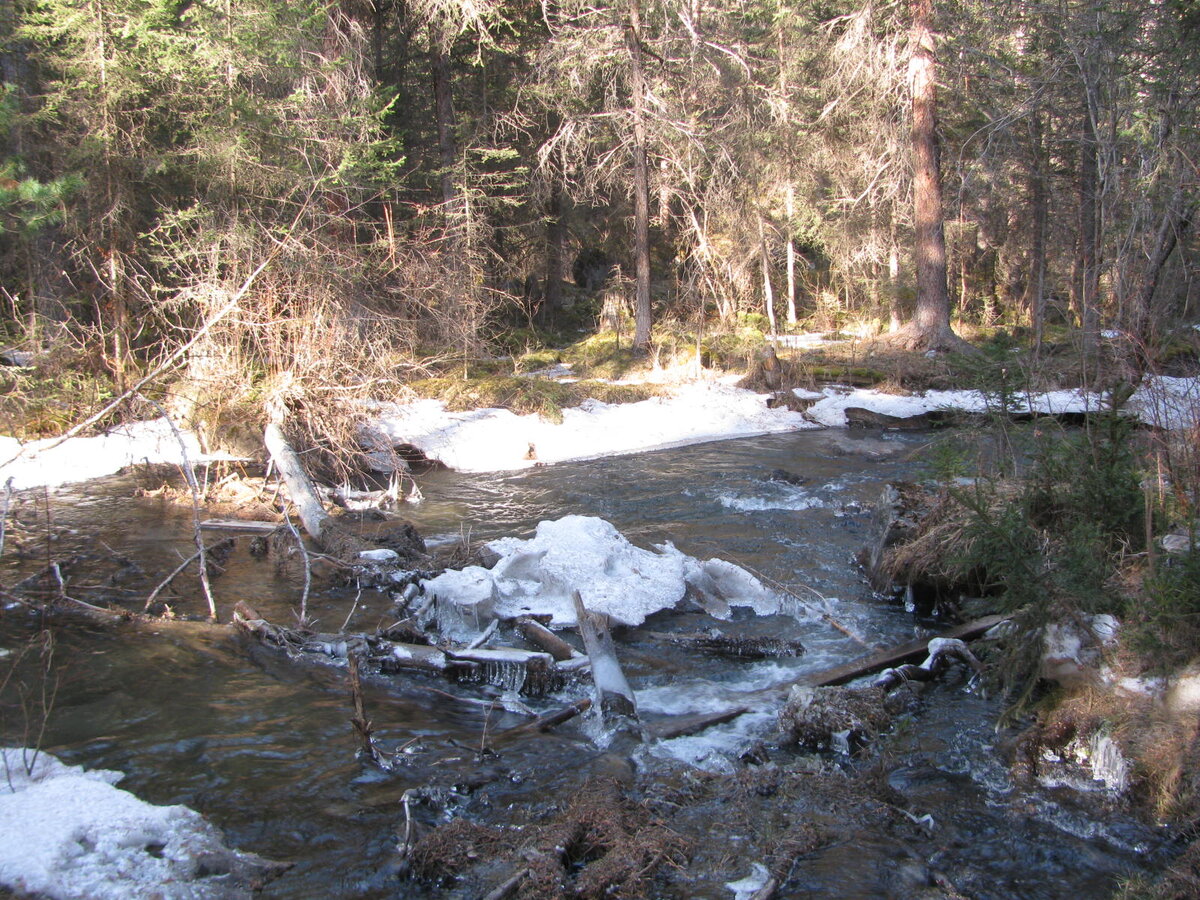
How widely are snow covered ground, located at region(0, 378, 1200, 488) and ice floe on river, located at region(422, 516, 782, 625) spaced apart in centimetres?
466

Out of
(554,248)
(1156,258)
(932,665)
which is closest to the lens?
(932,665)

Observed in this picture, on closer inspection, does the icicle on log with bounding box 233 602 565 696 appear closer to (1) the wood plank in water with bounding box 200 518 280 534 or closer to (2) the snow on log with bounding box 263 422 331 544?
(1) the wood plank in water with bounding box 200 518 280 534

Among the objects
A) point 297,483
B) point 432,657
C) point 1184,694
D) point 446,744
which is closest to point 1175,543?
point 1184,694

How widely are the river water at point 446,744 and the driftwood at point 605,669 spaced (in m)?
0.22

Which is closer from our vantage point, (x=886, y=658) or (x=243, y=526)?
(x=886, y=658)

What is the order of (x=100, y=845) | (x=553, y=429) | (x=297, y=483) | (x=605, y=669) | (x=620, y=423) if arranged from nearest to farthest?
(x=100, y=845)
(x=605, y=669)
(x=297, y=483)
(x=553, y=429)
(x=620, y=423)

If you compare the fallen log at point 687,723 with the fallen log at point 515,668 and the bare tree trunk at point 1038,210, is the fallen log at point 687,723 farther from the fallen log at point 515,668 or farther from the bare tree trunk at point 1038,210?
the bare tree trunk at point 1038,210

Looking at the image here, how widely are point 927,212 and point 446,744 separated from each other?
1883cm

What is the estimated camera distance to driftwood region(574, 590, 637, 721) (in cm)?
554

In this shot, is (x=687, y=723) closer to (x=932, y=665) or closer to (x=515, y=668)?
(x=515, y=668)

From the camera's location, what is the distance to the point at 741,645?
21.6ft

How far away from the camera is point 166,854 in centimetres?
388

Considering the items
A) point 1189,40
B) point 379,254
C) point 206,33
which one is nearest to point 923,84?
point 1189,40

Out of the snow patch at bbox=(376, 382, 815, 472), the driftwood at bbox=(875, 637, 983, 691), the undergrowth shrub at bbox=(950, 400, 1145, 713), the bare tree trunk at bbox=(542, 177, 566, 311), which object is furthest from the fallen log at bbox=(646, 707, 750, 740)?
the bare tree trunk at bbox=(542, 177, 566, 311)
